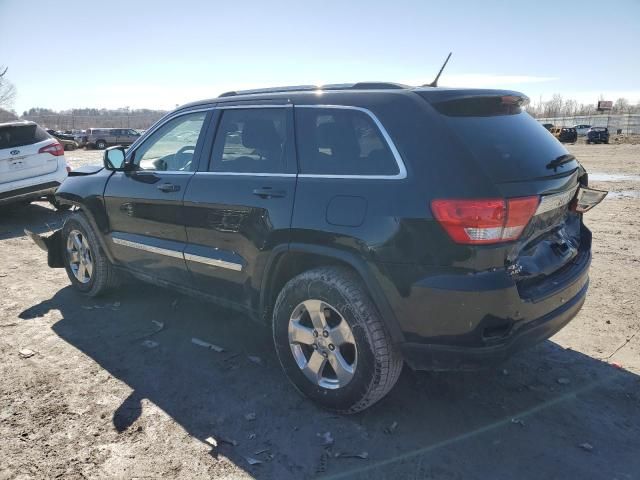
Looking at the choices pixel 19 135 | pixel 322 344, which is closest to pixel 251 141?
pixel 322 344

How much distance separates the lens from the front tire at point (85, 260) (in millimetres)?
4766

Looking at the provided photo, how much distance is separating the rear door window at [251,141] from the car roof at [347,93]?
113 mm

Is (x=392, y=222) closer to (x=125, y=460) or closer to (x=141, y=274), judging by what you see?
(x=125, y=460)

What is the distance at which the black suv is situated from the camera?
8.08ft

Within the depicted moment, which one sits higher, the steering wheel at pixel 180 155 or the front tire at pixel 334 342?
the steering wheel at pixel 180 155

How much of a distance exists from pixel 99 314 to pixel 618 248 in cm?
605

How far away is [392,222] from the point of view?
2.56 m

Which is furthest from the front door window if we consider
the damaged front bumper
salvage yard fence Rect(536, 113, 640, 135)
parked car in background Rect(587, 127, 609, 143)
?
salvage yard fence Rect(536, 113, 640, 135)

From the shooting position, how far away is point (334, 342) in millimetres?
2904

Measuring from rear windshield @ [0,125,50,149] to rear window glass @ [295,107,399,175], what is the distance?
7301 millimetres

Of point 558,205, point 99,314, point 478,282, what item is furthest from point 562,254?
point 99,314

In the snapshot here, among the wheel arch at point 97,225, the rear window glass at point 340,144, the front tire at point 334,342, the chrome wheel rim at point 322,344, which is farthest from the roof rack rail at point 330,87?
the wheel arch at point 97,225

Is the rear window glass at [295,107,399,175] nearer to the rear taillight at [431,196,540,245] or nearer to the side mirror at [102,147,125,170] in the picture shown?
the rear taillight at [431,196,540,245]

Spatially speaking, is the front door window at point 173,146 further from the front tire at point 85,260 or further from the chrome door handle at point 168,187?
the front tire at point 85,260
